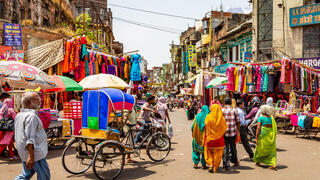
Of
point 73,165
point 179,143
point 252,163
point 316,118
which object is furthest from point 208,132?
point 316,118

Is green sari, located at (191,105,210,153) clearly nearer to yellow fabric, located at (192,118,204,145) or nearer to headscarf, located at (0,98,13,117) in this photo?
yellow fabric, located at (192,118,204,145)

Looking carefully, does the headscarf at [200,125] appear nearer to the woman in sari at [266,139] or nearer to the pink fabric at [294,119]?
the woman in sari at [266,139]

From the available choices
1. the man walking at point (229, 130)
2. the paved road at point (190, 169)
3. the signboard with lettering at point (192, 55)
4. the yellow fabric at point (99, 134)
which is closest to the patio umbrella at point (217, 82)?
the paved road at point (190, 169)

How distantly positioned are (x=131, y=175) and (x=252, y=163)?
3253 mm

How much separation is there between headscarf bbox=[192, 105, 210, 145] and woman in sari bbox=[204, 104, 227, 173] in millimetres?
150

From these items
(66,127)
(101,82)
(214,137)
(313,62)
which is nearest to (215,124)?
(214,137)

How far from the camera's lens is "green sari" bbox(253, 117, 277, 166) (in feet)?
22.8

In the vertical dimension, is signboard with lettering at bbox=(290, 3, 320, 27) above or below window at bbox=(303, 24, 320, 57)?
above

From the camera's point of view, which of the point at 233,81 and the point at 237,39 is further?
the point at 237,39

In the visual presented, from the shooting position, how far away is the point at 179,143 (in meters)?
10.8

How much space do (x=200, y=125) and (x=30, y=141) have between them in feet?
13.2

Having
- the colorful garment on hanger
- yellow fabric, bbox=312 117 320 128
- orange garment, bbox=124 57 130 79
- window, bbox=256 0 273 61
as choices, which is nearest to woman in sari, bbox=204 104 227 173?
yellow fabric, bbox=312 117 320 128

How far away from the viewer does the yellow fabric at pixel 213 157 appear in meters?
6.62

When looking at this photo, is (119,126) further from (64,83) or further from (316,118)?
(316,118)
